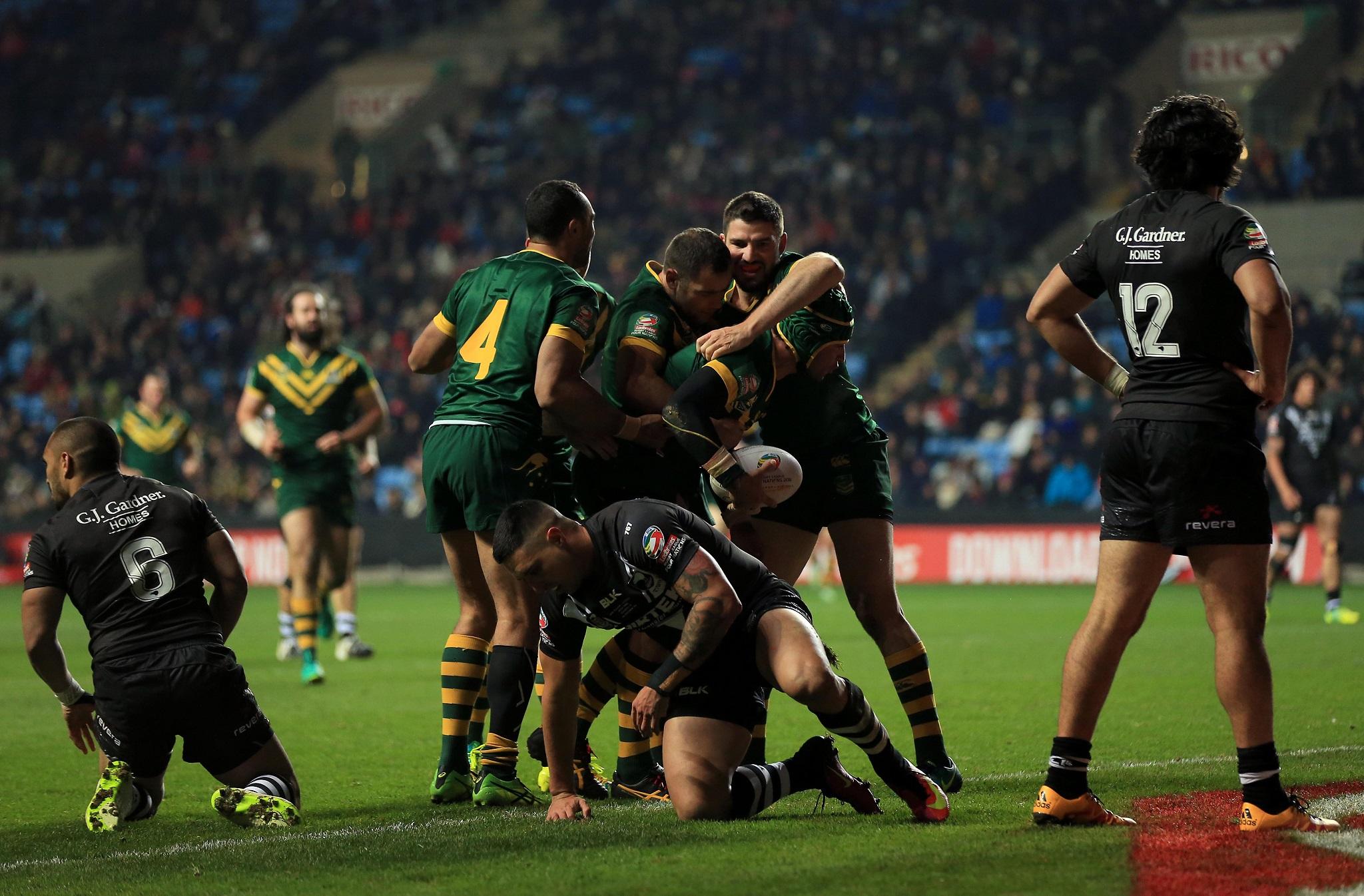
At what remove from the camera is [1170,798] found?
219 inches

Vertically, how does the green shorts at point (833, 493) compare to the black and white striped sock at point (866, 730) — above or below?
above

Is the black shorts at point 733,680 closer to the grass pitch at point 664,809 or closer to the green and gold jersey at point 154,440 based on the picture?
the grass pitch at point 664,809

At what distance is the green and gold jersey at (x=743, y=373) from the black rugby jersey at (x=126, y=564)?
6.29 feet

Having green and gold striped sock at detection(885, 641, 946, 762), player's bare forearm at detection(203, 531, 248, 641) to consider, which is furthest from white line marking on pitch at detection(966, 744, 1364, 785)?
player's bare forearm at detection(203, 531, 248, 641)

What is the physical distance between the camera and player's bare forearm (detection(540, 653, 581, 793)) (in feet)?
18.1

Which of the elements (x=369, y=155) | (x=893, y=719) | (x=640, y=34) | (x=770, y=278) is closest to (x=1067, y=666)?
(x=770, y=278)

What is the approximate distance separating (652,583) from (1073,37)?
85.0ft

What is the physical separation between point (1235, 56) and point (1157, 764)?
2427 centimetres

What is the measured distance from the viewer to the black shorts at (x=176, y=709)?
5.60 metres

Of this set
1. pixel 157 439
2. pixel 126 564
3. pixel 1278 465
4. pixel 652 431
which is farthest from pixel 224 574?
pixel 1278 465

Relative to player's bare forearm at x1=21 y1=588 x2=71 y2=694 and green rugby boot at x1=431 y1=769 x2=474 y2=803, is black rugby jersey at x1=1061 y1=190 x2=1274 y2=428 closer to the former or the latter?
green rugby boot at x1=431 y1=769 x2=474 y2=803

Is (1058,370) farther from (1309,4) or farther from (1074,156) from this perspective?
(1309,4)

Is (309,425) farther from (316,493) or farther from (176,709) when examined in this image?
(176,709)

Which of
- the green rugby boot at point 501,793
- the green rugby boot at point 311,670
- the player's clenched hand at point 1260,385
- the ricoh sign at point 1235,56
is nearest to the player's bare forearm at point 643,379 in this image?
the green rugby boot at point 501,793
